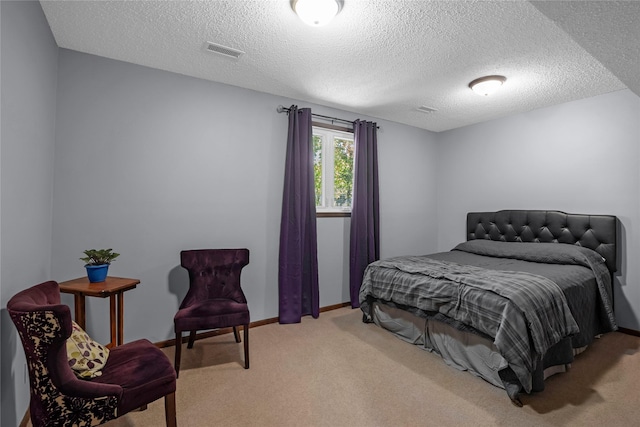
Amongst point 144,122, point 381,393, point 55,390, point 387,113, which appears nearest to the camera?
point 55,390

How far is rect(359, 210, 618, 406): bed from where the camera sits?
2033mm

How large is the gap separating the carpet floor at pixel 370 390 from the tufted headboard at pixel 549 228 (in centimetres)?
101

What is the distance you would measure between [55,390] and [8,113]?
137cm

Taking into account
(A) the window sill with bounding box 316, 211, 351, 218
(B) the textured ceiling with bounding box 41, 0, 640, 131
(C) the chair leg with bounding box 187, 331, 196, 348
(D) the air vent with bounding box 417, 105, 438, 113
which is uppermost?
(D) the air vent with bounding box 417, 105, 438, 113

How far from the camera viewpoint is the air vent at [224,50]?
8.18 feet

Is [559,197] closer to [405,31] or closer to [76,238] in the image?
[405,31]

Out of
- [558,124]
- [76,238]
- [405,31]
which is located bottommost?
[76,238]

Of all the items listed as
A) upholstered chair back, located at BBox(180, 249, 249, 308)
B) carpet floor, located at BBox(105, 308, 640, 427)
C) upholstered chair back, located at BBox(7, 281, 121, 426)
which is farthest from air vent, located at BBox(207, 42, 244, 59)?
carpet floor, located at BBox(105, 308, 640, 427)

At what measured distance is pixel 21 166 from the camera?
1739mm

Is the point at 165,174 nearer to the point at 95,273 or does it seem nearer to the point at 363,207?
the point at 95,273

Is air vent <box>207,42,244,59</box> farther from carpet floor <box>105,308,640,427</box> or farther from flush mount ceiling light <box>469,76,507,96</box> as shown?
carpet floor <box>105,308,640,427</box>

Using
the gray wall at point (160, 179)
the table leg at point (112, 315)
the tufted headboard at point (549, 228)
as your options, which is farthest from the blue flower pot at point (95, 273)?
the tufted headboard at point (549, 228)

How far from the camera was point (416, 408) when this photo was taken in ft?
6.42

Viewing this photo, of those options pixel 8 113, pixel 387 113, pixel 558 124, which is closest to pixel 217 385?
pixel 8 113
